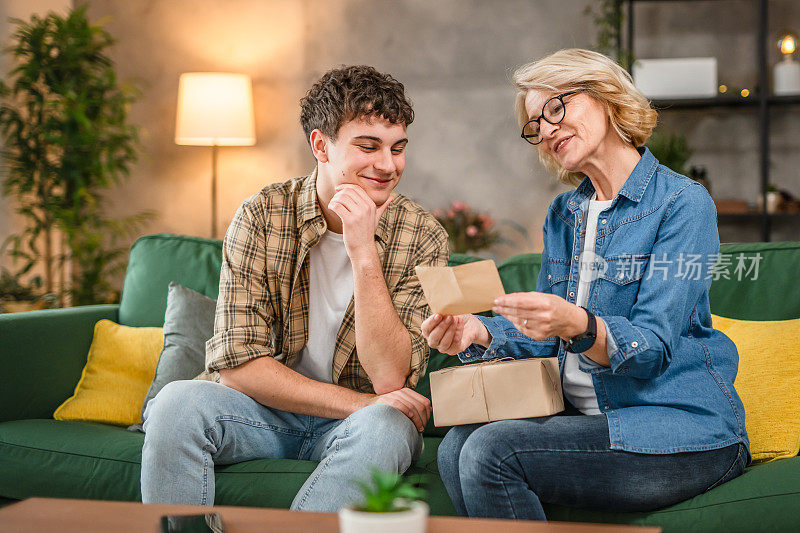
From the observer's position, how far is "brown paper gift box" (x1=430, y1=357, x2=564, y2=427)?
4.69ft

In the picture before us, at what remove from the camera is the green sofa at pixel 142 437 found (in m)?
1.43

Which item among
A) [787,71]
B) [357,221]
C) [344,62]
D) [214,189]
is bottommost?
[357,221]

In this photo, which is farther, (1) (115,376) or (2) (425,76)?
(2) (425,76)

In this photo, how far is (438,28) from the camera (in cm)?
400

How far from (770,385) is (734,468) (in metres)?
0.35

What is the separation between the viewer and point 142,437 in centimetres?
187

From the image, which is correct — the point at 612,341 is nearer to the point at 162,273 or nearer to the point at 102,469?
the point at 102,469

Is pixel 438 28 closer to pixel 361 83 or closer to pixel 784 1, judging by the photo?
pixel 784 1

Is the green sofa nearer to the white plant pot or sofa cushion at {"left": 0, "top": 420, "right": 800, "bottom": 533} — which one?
sofa cushion at {"left": 0, "top": 420, "right": 800, "bottom": 533}

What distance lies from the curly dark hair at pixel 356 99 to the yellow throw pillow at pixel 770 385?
94cm

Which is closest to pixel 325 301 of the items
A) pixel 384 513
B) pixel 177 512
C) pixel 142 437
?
pixel 142 437

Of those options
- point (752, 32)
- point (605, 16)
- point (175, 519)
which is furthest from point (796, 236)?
point (175, 519)

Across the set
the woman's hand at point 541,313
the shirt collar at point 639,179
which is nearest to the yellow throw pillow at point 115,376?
the woman's hand at point 541,313

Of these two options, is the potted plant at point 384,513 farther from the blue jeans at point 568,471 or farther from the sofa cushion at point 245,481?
the sofa cushion at point 245,481
